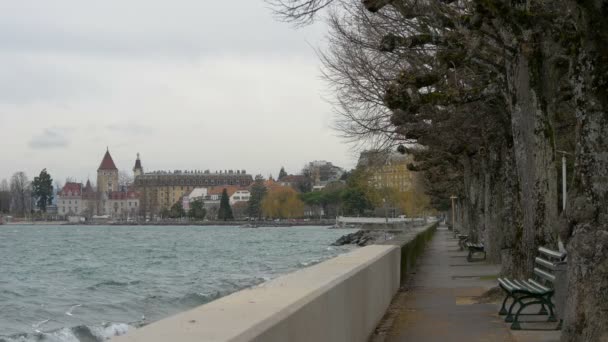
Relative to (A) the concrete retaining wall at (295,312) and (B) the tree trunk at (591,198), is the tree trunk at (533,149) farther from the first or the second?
(B) the tree trunk at (591,198)

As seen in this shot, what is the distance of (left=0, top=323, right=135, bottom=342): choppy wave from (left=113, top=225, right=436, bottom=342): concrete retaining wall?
12946 millimetres

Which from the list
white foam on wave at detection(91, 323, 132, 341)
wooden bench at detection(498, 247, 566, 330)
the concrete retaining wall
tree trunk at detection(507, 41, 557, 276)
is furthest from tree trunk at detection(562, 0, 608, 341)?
white foam on wave at detection(91, 323, 132, 341)

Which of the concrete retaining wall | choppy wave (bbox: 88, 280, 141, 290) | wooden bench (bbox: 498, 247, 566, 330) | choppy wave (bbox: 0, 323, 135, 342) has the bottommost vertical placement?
choppy wave (bbox: 0, 323, 135, 342)

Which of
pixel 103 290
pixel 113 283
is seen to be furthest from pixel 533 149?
pixel 113 283

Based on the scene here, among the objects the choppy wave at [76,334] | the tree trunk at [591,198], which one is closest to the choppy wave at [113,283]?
the choppy wave at [76,334]

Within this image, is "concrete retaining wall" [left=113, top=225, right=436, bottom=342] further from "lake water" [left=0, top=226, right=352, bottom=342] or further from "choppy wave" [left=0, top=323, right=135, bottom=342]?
"lake water" [left=0, top=226, right=352, bottom=342]

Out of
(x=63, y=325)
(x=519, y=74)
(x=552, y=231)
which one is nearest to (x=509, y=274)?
(x=552, y=231)

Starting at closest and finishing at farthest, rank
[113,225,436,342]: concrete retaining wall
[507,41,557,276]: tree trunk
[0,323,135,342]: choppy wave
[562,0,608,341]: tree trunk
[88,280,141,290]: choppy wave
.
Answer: [113,225,436,342]: concrete retaining wall → [562,0,608,341]: tree trunk → [507,41,557,276]: tree trunk → [0,323,135,342]: choppy wave → [88,280,141,290]: choppy wave

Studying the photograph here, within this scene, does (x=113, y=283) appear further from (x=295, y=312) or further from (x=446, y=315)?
(x=295, y=312)

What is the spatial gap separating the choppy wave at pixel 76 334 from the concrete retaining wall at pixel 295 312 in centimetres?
1295

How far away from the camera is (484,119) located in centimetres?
2347

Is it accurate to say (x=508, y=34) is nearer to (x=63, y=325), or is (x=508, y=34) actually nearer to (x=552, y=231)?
(x=552, y=231)

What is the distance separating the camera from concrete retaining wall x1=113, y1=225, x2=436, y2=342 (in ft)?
17.2

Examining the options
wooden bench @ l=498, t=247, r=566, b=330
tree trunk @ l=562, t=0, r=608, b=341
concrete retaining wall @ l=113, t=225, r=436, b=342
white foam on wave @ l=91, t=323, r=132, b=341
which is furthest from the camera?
white foam on wave @ l=91, t=323, r=132, b=341
